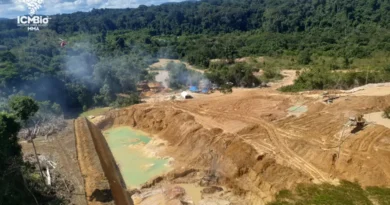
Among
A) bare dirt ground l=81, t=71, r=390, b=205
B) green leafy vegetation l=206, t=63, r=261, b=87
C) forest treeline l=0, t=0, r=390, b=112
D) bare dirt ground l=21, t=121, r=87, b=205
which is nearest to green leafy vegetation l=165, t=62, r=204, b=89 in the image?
green leafy vegetation l=206, t=63, r=261, b=87

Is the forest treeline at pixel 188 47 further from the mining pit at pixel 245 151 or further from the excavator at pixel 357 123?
the excavator at pixel 357 123

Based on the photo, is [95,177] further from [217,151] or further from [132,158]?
[217,151]

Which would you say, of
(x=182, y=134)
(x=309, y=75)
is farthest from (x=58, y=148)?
(x=309, y=75)

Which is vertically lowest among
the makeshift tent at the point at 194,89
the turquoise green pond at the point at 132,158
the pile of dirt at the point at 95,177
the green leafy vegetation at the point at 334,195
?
the turquoise green pond at the point at 132,158

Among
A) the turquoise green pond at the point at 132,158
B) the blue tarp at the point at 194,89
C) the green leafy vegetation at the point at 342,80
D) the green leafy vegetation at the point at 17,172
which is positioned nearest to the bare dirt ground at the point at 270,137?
the turquoise green pond at the point at 132,158

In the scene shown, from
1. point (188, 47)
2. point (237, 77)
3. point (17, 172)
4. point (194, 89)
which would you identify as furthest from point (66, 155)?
point (188, 47)
